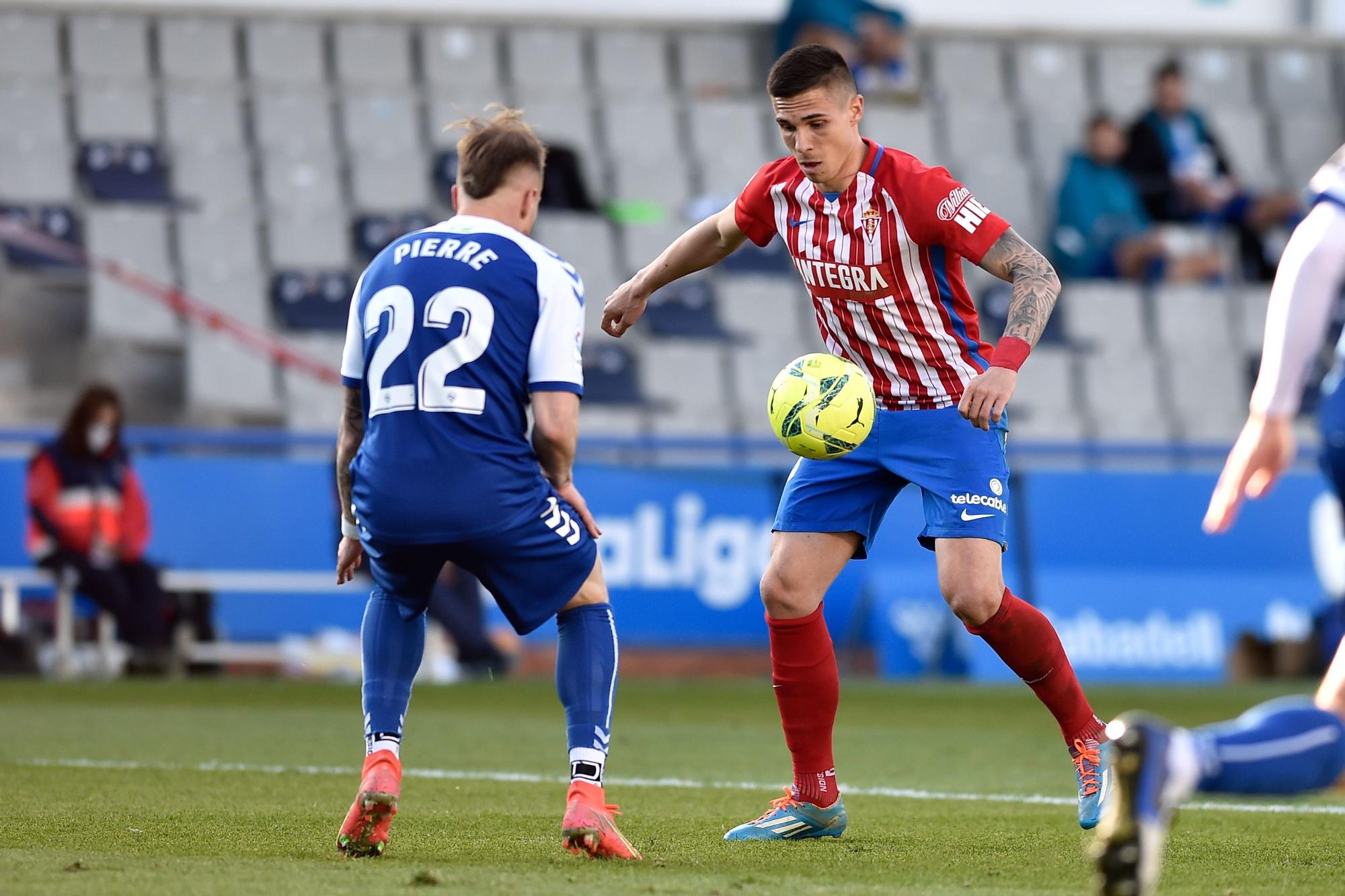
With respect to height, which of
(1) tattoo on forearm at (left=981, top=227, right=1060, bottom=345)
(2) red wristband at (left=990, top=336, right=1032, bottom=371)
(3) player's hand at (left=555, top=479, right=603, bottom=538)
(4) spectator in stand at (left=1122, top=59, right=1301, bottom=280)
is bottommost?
(3) player's hand at (left=555, top=479, right=603, bottom=538)

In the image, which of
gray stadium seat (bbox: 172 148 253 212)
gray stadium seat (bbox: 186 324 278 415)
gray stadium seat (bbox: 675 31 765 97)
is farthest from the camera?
gray stadium seat (bbox: 675 31 765 97)

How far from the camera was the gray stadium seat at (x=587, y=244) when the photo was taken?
15922 millimetres

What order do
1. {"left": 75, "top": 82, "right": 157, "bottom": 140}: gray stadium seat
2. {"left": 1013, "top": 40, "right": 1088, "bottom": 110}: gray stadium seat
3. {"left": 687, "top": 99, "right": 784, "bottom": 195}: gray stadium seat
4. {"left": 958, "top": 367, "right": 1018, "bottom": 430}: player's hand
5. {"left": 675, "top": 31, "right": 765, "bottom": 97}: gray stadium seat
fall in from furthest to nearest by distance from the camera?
{"left": 1013, "top": 40, "right": 1088, "bottom": 110}: gray stadium seat, {"left": 675, "top": 31, "right": 765, "bottom": 97}: gray stadium seat, {"left": 687, "top": 99, "right": 784, "bottom": 195}: gray stadium seat, {"left": 75, "top": 82, "right": 157, "bottom": 140}: gray stadium seat, {"left": 958, "top": 367, "right": 1018, "bottom": 430}: player's hand

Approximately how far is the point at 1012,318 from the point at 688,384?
33.9 ft

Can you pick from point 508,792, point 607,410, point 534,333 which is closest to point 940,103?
point 607,410

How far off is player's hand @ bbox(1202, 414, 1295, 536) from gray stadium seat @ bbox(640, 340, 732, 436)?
1165 centimetres

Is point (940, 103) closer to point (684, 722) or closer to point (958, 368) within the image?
point (684, 722)

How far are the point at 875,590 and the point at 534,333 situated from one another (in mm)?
8808

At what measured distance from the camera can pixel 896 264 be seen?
5.40 meters

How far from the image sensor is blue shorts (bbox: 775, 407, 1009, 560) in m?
5.37

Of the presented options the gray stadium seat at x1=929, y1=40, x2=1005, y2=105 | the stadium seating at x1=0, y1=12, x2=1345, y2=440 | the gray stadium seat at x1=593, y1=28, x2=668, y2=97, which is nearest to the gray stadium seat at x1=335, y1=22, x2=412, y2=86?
the stadium seating at x1=0, y1=12, x2=1345, y2=440

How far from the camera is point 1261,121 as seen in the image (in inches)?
778

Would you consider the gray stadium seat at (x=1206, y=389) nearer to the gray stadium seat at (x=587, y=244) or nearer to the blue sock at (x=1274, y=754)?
the gray stadium seat at (x=587, y=244)

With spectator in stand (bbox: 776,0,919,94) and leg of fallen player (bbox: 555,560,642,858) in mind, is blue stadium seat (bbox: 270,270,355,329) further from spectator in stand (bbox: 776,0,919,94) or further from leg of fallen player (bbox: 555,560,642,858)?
leg of fallen player (bbox: 555,560,642,858)
